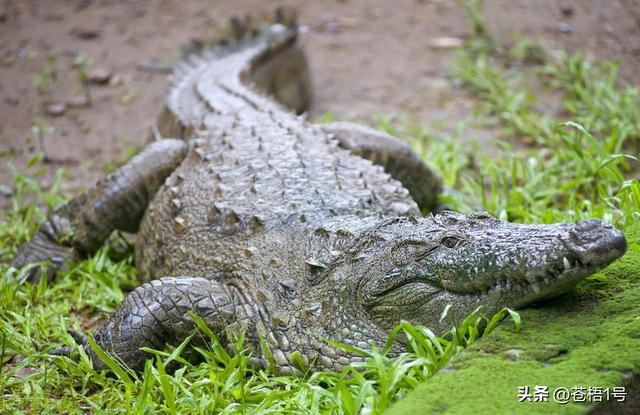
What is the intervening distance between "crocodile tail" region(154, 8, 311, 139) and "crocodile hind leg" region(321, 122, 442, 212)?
4.97ft

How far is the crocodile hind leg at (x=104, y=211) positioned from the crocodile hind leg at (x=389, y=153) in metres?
1.18

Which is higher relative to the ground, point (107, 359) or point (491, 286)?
point (491, 286)

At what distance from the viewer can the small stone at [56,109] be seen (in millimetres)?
8117

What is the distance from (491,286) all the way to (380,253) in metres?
0.55

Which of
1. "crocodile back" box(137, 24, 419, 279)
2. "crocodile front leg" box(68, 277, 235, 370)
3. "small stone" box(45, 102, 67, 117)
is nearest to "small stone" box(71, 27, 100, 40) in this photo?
"small stone" box(45, 102, 67, 117)

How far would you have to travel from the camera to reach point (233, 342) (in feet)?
12.6

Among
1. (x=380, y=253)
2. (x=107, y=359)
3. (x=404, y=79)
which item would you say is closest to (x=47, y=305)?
(x=107, y=359)

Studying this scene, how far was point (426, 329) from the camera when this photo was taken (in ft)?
10.8

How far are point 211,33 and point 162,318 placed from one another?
6569 millimetres

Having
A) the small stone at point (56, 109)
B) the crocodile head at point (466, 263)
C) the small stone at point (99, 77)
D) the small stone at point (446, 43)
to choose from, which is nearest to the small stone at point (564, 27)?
the small stone at point (446, 43)

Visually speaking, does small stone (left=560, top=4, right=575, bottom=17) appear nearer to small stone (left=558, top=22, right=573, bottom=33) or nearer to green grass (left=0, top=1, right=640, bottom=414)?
small stone (left=558, top=22, right=573, bottom=33)

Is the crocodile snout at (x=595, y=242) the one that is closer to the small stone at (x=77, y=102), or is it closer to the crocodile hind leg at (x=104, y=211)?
the crocodile hind leg at (x=104, y=211)

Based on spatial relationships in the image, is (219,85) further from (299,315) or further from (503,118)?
(299,315)

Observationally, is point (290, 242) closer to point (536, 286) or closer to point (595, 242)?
point (536, 286)
